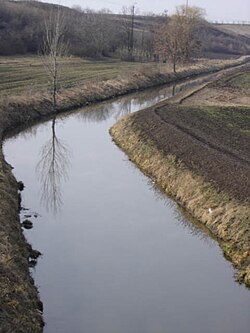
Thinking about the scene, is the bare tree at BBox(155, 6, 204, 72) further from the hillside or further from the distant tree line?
the hillside

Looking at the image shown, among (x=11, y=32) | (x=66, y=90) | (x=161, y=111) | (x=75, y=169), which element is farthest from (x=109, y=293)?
(x=11, y=32)

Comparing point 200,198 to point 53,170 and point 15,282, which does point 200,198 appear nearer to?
point 53,170

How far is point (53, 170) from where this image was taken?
24.8 m

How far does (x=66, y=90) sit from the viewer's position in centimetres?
4241

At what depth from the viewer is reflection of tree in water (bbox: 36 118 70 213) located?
68.1ft

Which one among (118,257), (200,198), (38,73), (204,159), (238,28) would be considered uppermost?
(238,28)

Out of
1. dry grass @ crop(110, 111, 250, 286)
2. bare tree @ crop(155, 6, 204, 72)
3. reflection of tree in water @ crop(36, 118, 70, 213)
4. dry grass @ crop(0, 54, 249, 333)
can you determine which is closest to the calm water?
reflection of tree in water @ crop(36, 118, 70, 213)

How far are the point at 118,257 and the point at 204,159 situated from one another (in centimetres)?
834

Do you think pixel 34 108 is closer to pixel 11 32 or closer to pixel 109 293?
pixel 109 293

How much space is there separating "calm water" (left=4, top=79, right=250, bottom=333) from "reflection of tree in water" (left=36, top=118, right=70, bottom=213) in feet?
0.16

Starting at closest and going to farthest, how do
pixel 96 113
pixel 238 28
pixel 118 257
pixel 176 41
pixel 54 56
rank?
pixel 118 257, pixel 54 56, pixel 96 113, pixel 176 41, pixel 238 28

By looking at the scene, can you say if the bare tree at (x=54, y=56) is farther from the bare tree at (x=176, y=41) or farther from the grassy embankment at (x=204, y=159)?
the bare tree at (x=176, y=41)

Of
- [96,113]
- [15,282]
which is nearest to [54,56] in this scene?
[96,113]

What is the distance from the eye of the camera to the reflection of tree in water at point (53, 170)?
2077 centimetres
